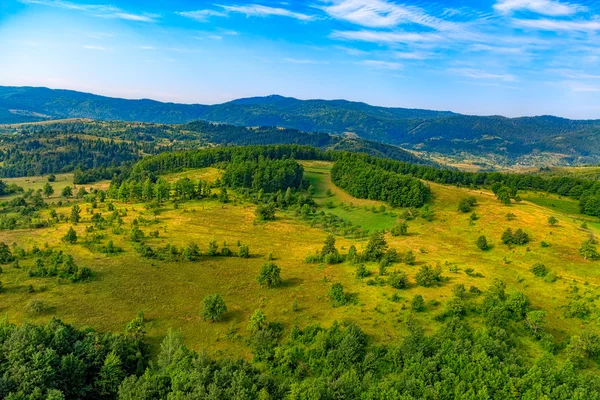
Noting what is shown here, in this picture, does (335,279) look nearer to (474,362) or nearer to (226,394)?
(474,362)

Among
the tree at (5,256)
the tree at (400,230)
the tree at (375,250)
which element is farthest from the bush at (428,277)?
the tree at (5,256)

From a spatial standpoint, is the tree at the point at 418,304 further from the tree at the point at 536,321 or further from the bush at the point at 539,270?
the bush at the point at 539,270

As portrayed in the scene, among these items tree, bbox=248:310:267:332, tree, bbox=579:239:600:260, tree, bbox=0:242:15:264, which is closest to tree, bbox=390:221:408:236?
tree, bbox=579:239:600:260

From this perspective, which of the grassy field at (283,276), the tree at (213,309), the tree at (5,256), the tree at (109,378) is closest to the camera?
Answer: the tree at (109,378)

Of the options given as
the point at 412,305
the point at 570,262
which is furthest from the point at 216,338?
the point at 570,262

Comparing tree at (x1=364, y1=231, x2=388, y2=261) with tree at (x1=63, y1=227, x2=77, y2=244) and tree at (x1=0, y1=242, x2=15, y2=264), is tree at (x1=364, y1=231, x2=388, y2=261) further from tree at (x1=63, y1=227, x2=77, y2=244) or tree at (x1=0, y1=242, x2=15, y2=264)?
tree at (x1=0, y1=242, x2=15, y2=264)

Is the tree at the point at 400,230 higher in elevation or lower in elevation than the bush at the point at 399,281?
higher

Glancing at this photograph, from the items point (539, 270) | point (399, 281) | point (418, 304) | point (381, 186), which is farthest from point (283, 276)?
point (381, 186)
